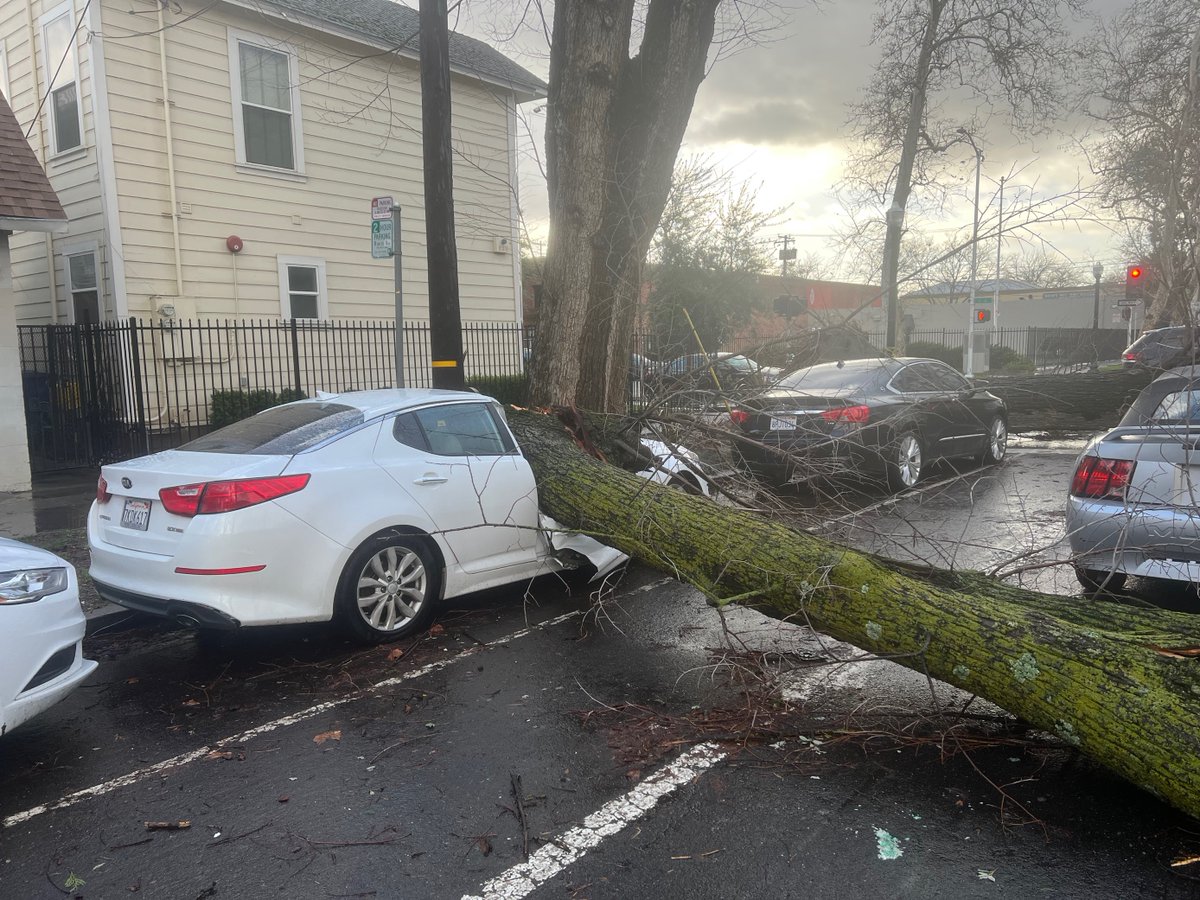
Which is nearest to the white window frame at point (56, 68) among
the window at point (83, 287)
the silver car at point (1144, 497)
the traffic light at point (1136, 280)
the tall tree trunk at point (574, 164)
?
the window at point (83, 287)

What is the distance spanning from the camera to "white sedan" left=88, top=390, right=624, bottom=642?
4789mm

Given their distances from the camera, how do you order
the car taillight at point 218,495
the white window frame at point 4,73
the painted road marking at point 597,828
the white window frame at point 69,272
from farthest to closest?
1. the white window frame at point 4,73
2. the white window frame at point 69,272
3. the car taillight at point 218,495
4. the painted road marking at point 597,828

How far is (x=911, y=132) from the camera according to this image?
69.7 ft

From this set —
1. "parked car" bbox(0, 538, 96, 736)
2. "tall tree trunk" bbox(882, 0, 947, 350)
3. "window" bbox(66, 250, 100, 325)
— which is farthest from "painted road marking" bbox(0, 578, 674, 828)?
"tall tree trunk" bbox(882, 0, 947, 350)

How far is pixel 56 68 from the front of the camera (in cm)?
1291

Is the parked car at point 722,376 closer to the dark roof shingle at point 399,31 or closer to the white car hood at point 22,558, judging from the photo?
the white car hood at point 22,558

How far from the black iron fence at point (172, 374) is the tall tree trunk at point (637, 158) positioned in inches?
72.5

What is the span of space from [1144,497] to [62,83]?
1465cm

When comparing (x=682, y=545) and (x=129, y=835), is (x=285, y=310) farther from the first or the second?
(x=129, y=835)

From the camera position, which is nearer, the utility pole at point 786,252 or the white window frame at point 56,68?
the white window frame at point 56,68

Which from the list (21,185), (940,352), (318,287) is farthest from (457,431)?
(940,352)

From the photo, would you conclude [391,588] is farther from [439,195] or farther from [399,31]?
[399,31]

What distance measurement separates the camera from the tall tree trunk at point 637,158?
8.21 metres

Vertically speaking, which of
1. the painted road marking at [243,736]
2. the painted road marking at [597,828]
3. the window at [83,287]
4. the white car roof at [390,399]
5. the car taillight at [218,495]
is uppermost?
the window at [83,287]
